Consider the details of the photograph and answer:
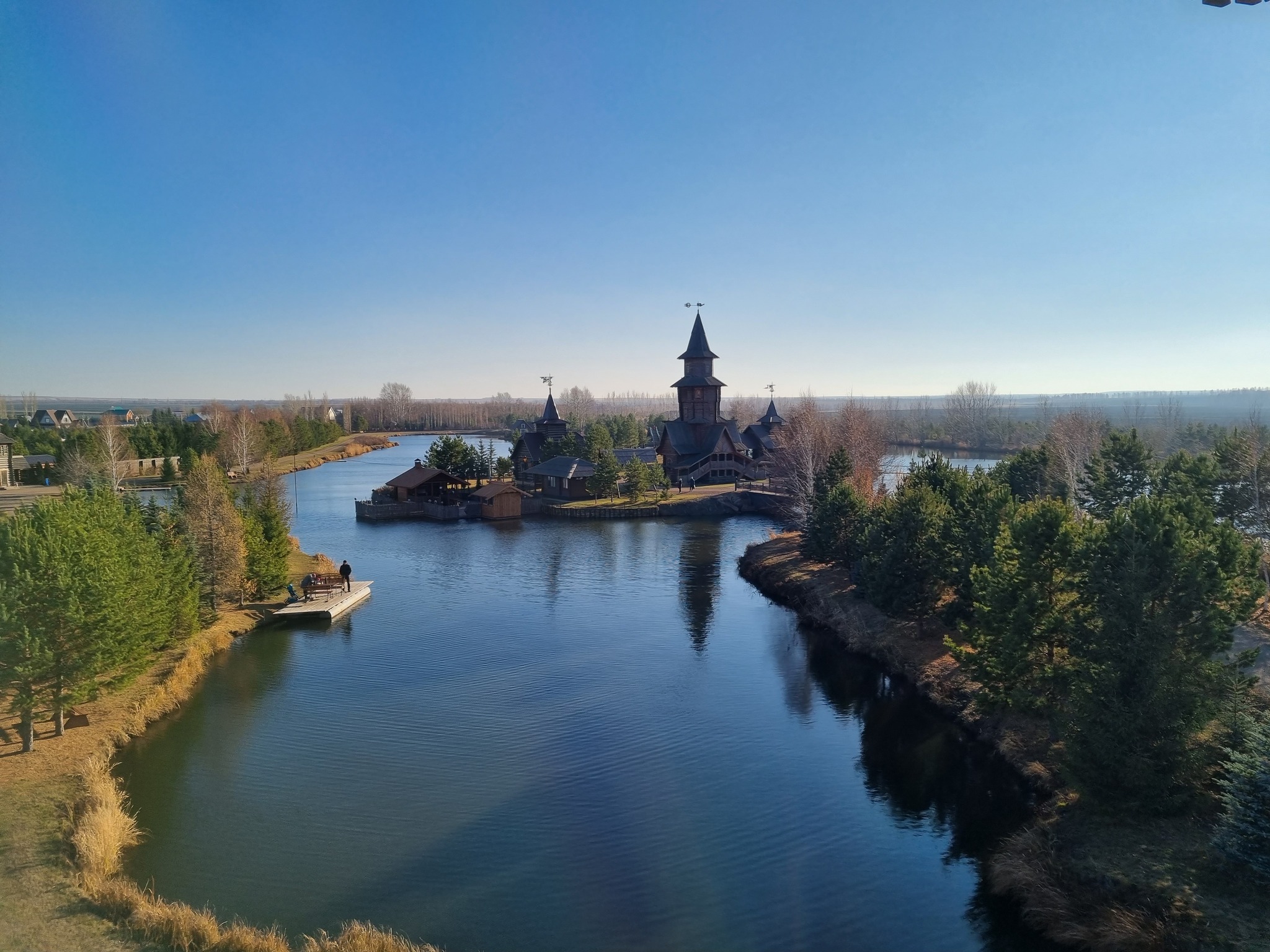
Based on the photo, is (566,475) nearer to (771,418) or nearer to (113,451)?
(771,418)

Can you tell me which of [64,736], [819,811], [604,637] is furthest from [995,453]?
[64,736]

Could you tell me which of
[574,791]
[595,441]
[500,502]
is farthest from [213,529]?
[595,441]

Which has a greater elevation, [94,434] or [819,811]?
[94,434]

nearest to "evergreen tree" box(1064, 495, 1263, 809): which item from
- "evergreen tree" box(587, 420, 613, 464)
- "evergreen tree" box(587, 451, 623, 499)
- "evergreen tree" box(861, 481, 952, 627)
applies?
"evergreen tree" box(861, 481, 952, 627)

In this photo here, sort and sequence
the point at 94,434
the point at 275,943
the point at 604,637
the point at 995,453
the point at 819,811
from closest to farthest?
the point at 275,943 < the point at 819,811 < the point at 604,637 < the point at 94,434 < the point at 995,453

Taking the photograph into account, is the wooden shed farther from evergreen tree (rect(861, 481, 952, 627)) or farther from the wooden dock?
evergreen tree (rect(861, 481, 952, 627))

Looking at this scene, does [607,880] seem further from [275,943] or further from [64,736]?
[64,736]

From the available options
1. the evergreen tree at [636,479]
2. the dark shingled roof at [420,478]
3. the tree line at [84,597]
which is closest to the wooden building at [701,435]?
the evergreen tree at [636,479]
